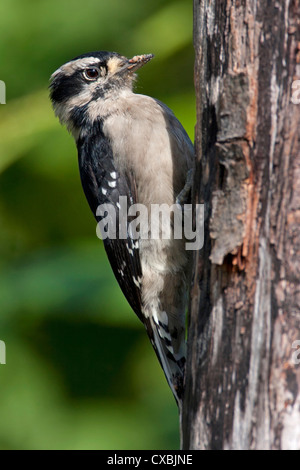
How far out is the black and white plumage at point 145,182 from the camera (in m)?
4.46

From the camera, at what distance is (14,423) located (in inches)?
249

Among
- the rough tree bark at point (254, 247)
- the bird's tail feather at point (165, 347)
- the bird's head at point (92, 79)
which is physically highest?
the bird's head at point (92, 79)

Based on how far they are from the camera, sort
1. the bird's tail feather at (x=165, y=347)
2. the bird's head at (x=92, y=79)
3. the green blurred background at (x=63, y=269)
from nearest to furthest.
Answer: the bird's tail feather at (x=165, y=347) < the bird's head at (x=92, y=79) < the green blurred background at (x=63, y=269)

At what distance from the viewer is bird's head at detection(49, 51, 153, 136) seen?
5059 millimetres

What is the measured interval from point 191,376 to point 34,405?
3.71m

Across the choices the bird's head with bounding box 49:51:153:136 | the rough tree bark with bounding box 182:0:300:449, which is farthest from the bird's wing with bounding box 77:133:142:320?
the rough tree bark with bounding box 182:0:300:449

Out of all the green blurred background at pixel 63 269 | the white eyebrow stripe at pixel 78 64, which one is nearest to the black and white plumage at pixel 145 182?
the white eyebrow stripe at pixel 78 64

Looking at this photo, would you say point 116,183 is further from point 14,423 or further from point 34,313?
point 14,423

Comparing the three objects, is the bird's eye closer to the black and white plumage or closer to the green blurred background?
the black and white plumage

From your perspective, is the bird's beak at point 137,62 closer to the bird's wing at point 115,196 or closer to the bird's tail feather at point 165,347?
the bird's wing at point 115,196

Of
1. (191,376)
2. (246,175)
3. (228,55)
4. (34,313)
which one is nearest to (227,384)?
(191,376)

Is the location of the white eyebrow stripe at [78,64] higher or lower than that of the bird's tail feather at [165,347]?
higher

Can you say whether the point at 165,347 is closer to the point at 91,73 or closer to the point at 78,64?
the point at 91,73

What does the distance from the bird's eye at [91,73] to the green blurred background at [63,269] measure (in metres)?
0.96
